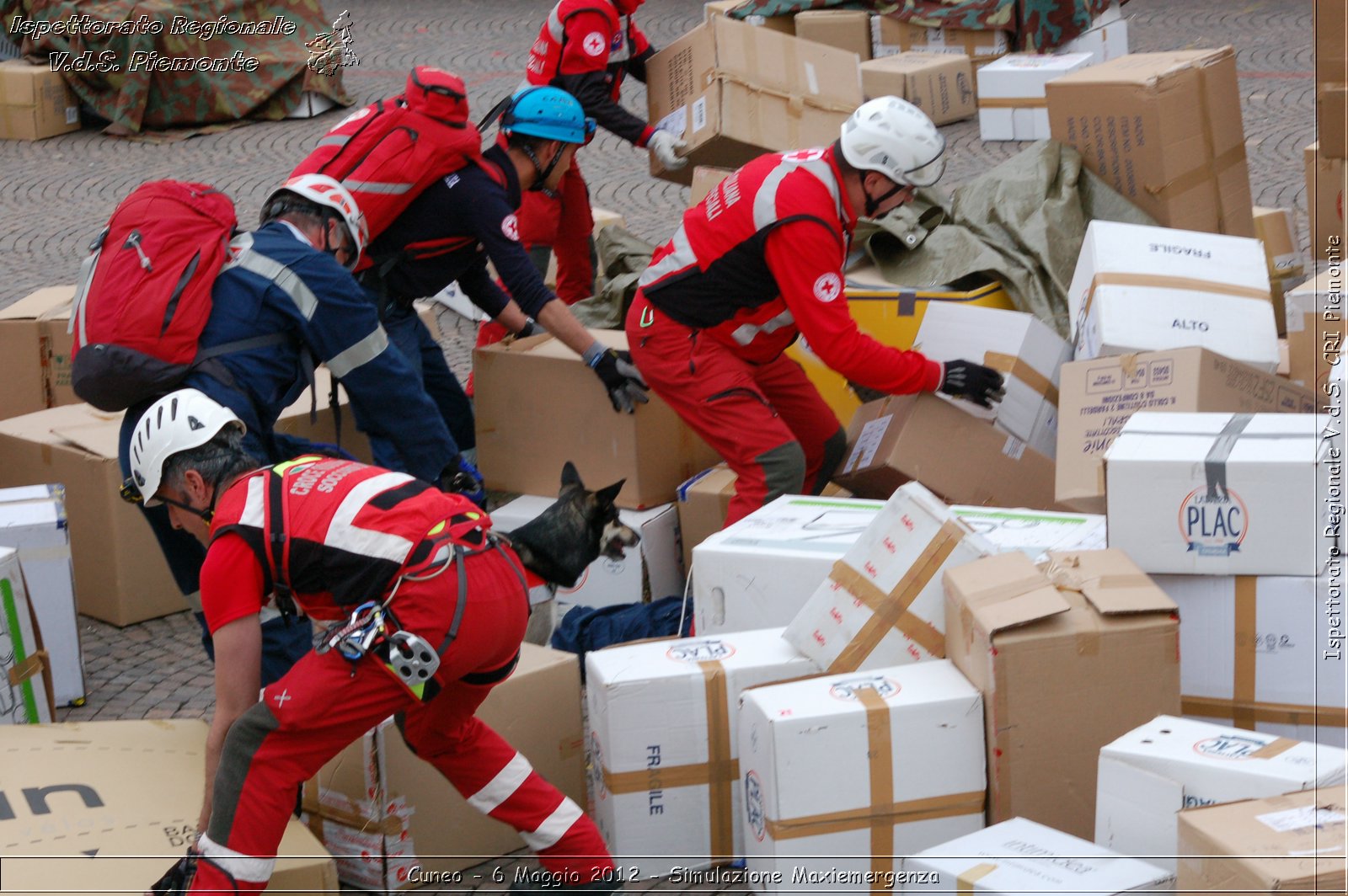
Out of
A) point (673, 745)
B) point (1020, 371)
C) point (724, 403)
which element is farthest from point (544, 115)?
point (673, 745)

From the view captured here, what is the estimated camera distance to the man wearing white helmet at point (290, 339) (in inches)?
147

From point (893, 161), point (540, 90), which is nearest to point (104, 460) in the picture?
point (540, 90)

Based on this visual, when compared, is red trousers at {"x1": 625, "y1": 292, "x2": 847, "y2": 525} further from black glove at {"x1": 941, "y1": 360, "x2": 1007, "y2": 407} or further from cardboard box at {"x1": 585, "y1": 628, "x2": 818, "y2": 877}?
cardboard box at {"x1": 585, "y1": 628, "x2": 818, "y2": 877}

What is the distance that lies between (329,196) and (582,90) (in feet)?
8.08

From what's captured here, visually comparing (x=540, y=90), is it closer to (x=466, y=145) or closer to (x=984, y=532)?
(x=466, y=145)

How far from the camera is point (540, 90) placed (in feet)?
16.1

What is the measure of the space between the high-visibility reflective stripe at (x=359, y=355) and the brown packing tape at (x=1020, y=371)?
180cm

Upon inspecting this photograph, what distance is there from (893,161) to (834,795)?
1812 millimetres

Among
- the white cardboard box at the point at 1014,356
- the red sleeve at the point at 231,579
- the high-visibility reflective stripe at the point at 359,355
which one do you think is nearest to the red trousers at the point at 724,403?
the white cardboard box at the point at 1014,356

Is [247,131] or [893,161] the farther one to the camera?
[247,131]

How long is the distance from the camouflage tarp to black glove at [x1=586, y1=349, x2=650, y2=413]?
23.3ft

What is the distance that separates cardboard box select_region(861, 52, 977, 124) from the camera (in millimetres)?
9281

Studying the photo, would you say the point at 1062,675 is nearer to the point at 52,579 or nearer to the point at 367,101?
the point at 52,579

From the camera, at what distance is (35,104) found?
10695mm
